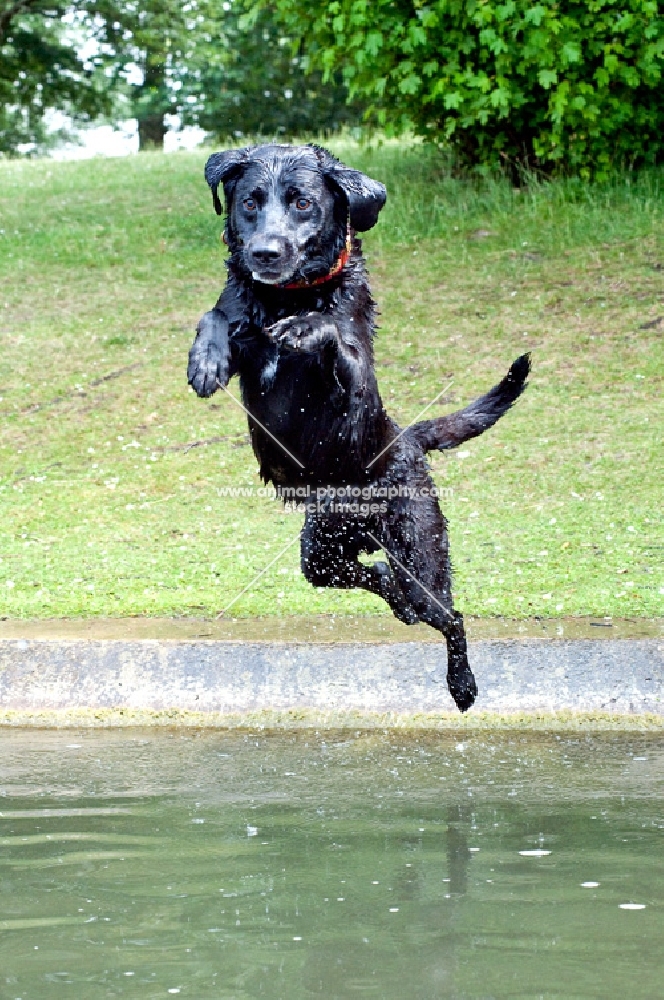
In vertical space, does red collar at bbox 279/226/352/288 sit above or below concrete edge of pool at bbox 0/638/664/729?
above

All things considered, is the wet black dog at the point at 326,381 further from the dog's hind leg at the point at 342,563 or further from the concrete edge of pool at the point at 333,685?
the concrete edge of pool at the point at 333,685

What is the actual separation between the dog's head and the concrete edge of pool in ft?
7.99

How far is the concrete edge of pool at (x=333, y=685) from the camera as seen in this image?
6336mm

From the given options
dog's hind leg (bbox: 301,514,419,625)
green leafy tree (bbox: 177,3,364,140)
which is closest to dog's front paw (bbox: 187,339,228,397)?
dog's hind leg (bbox: 301,514,419,625)

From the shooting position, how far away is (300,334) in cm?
418

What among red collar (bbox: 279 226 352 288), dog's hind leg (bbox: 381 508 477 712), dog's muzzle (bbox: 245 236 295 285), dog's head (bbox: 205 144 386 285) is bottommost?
dog's hind leg (bbox: 381 508 477 712)

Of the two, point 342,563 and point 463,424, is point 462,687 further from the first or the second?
point 463,424

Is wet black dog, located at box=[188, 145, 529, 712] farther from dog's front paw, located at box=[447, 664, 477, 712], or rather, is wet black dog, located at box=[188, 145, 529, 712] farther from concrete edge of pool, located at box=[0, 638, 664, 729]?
concrete edge of pool, located at box=[0, 638, 664, 729]

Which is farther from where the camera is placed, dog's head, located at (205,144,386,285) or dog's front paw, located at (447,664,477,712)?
dog's front paw, located at (447,664,477,712)

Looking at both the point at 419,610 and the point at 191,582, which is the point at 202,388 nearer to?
the point at 419,610

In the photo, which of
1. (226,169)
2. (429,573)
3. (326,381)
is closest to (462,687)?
(429,573)

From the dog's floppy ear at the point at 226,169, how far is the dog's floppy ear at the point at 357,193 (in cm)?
27

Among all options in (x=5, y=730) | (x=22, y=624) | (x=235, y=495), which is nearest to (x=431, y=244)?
(x=235, y=495)

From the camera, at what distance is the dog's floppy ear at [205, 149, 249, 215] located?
454 cm
